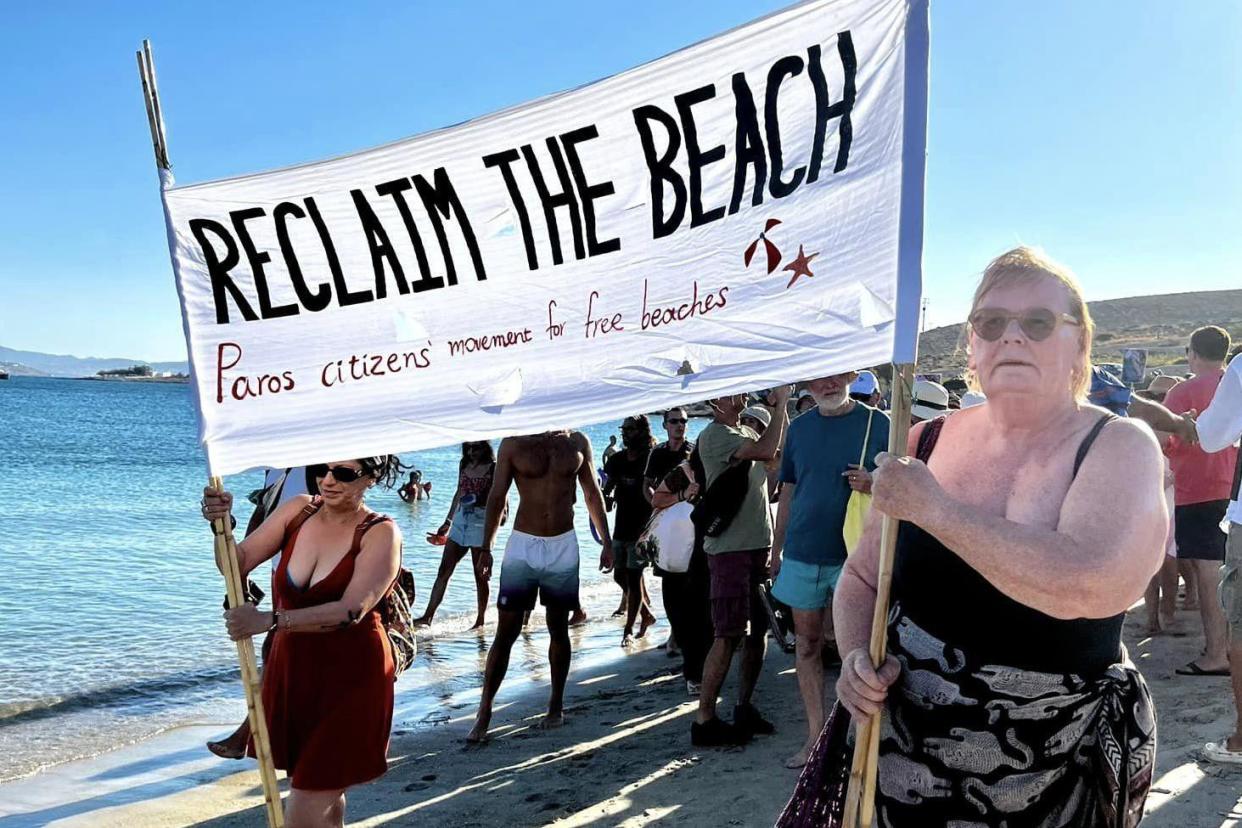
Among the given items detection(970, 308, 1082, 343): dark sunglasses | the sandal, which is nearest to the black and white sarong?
detection(970, 308, 1082, 343): dark sunglasses

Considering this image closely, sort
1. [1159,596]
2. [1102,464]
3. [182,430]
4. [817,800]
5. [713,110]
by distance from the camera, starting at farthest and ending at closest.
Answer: [182,430]
[1159,596]
[713,110]
[817,800]
[1102,464]

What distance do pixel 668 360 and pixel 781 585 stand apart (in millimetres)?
2688

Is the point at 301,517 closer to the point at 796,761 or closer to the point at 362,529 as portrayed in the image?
the point at 362,529

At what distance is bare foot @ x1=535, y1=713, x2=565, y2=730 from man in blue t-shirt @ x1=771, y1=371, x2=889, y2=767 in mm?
1835

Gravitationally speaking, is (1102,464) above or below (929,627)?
above

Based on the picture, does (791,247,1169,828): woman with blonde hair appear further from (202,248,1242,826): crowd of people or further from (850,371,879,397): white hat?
(850,371,879,397): white hat

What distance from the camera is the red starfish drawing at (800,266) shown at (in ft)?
8.56

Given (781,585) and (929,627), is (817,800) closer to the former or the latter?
(929,627)

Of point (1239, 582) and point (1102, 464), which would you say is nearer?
point (1102, 464)

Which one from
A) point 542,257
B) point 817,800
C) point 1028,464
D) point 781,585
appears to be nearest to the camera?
point 1028,464

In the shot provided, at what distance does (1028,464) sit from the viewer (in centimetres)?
209

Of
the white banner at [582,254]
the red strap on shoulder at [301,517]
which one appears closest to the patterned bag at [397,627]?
the red strap on shoulder at [301,517]

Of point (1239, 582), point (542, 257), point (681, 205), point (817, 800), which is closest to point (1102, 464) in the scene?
point (817, 800)

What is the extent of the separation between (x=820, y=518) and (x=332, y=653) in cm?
252
